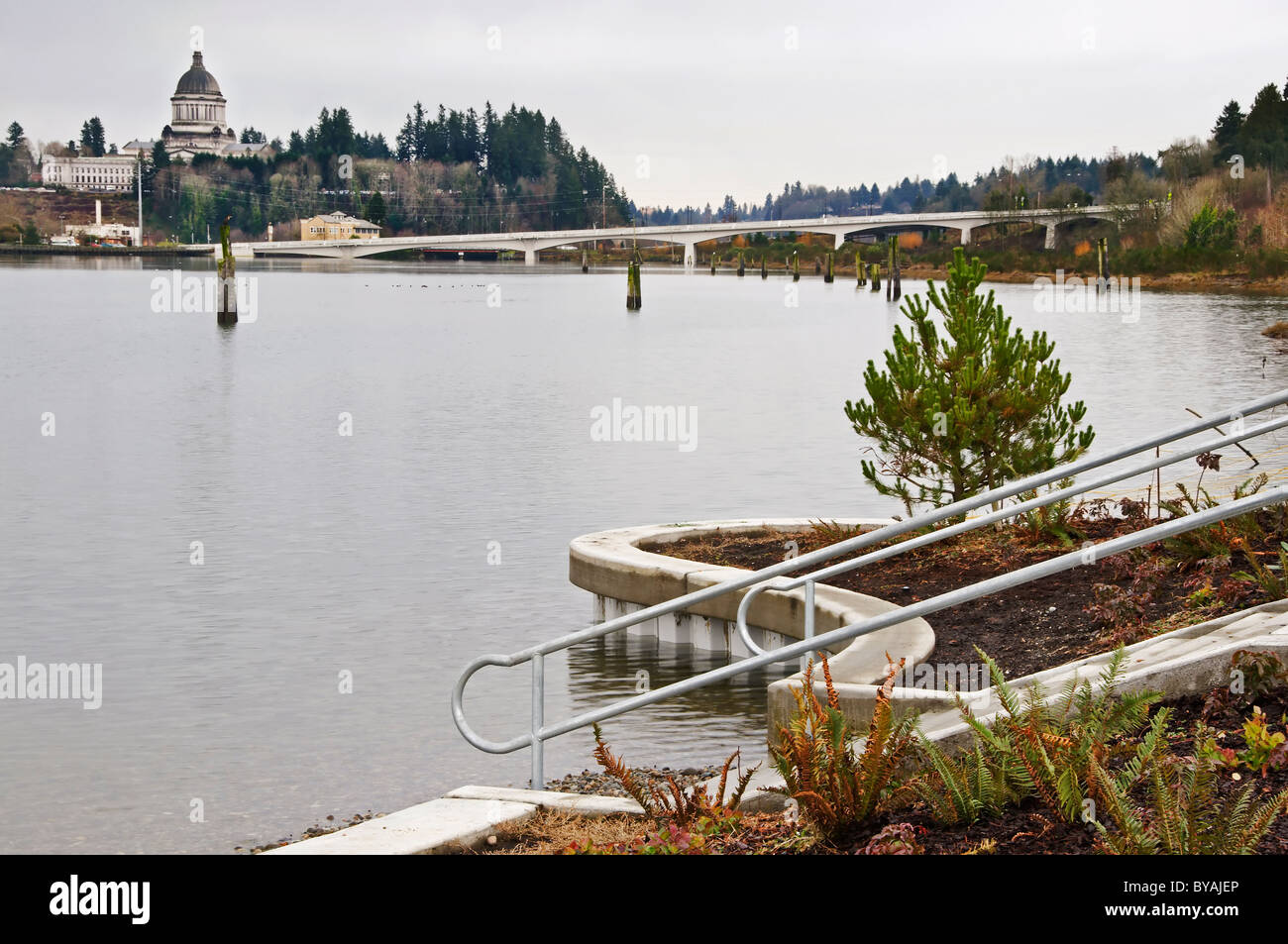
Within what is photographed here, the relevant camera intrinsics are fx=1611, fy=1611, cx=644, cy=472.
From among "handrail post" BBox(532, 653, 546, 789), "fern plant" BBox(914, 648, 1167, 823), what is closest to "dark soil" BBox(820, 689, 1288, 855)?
"fern plant" BBox(914, 648, 1167, 823)

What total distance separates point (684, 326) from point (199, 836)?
72.9 metres

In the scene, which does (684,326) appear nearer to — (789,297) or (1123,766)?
(789,297)

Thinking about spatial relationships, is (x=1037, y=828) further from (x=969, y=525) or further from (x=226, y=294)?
(x=226, y=294)

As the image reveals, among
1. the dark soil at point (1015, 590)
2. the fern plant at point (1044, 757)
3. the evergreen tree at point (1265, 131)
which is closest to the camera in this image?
the fern plant at point (1044, 757)

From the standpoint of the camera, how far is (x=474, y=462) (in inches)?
1164

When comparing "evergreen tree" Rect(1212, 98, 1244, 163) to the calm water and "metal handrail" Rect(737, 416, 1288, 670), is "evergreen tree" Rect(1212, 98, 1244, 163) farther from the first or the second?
"metal handrail" Rect(737, 416, 1288, 670)

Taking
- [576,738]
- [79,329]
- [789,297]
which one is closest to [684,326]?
[79,329]

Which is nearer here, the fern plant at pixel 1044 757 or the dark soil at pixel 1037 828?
the dark soil at pixel 1037 828

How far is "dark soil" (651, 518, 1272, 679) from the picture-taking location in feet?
34.3

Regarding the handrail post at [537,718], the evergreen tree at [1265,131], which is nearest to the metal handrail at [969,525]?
the handrail post at [537,718]

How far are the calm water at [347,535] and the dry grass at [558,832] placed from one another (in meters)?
3.05

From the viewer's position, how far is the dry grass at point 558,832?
22.9 feet

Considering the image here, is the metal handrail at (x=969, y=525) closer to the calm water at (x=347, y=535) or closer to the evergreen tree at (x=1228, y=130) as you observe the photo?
the calm water at (x=347, y=535)

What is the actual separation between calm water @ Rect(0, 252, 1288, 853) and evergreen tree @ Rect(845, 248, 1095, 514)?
2.88 metres
